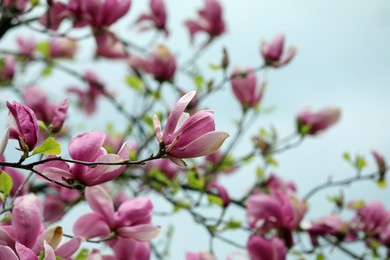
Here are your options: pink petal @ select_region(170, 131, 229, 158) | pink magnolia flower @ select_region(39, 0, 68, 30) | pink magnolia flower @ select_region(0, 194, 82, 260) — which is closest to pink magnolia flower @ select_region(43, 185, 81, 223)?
pink magnolia flower @ select_region(39, 0, 68, 30)

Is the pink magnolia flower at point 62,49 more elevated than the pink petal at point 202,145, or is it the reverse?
the pink petal at point 202,145

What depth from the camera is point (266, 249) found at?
4.27 ft

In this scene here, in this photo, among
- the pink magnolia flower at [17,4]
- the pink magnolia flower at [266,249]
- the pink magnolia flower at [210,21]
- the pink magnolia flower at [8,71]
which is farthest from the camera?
the pink magnolia flower at [8,71]

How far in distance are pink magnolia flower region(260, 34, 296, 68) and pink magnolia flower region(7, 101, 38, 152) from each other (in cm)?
136

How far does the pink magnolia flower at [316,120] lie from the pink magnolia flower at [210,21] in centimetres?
48

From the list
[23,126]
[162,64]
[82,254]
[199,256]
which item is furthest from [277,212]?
[23,126]

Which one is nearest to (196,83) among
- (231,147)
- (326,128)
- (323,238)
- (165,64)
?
(165,64)

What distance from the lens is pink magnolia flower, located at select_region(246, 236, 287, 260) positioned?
130 centimetres

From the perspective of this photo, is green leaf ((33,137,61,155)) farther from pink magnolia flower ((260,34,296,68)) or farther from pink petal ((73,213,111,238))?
pink magnolia flower ((260,34,296,68))

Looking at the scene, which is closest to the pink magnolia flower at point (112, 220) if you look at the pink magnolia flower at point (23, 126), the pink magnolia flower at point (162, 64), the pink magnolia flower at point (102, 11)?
the pink magnolia flower at point (23, 126)

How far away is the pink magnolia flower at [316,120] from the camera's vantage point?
7.01 ft

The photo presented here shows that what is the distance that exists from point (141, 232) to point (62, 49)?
81.5 inches

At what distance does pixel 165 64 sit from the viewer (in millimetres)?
2074

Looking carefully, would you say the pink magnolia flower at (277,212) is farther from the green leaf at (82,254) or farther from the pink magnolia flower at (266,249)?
the green leaf at (82,254)
